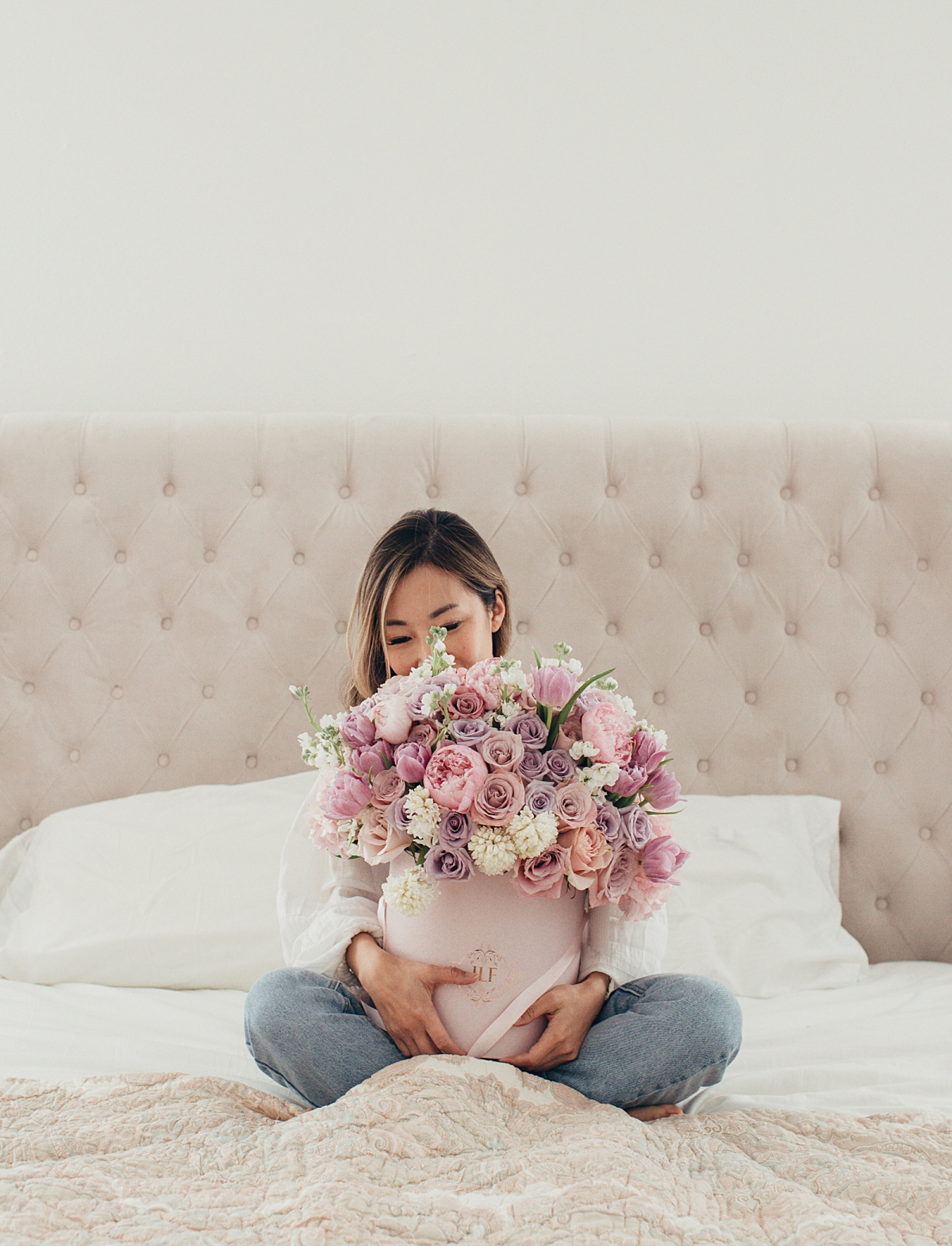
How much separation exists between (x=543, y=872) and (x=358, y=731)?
250 millimetres

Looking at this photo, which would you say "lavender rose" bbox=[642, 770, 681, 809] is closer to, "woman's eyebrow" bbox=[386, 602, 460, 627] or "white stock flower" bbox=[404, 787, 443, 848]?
"white stock flower" bbox=[404, 787, 443, 848]

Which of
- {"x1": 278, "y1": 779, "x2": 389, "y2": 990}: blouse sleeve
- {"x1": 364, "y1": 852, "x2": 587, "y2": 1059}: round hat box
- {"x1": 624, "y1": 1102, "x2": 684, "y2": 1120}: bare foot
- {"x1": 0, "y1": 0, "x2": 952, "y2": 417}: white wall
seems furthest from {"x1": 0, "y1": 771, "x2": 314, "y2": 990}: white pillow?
{"x1": 0, "y1": 0, "x2": 952, "y2": 417}: white wall

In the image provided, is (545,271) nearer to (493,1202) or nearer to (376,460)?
(376,460)

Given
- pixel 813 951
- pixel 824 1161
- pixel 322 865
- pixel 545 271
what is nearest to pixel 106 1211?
pixel 322 865

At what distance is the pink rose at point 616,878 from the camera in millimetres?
1018

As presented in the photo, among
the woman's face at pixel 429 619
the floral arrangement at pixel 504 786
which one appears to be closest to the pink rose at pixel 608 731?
the floral arrangement at pixel 504 786

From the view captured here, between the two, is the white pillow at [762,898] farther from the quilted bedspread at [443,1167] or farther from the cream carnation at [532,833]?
the cream carnation at [532,833]

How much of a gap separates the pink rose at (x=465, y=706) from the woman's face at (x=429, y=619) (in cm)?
27

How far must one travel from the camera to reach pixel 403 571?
4.40 ft

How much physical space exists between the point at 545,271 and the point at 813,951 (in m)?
1.42

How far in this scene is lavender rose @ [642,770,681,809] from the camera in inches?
41.4

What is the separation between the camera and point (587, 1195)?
2.44 ft

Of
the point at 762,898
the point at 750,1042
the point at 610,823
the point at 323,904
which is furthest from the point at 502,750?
the point at 762,898

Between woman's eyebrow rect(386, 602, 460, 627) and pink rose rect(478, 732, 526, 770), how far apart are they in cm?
34
